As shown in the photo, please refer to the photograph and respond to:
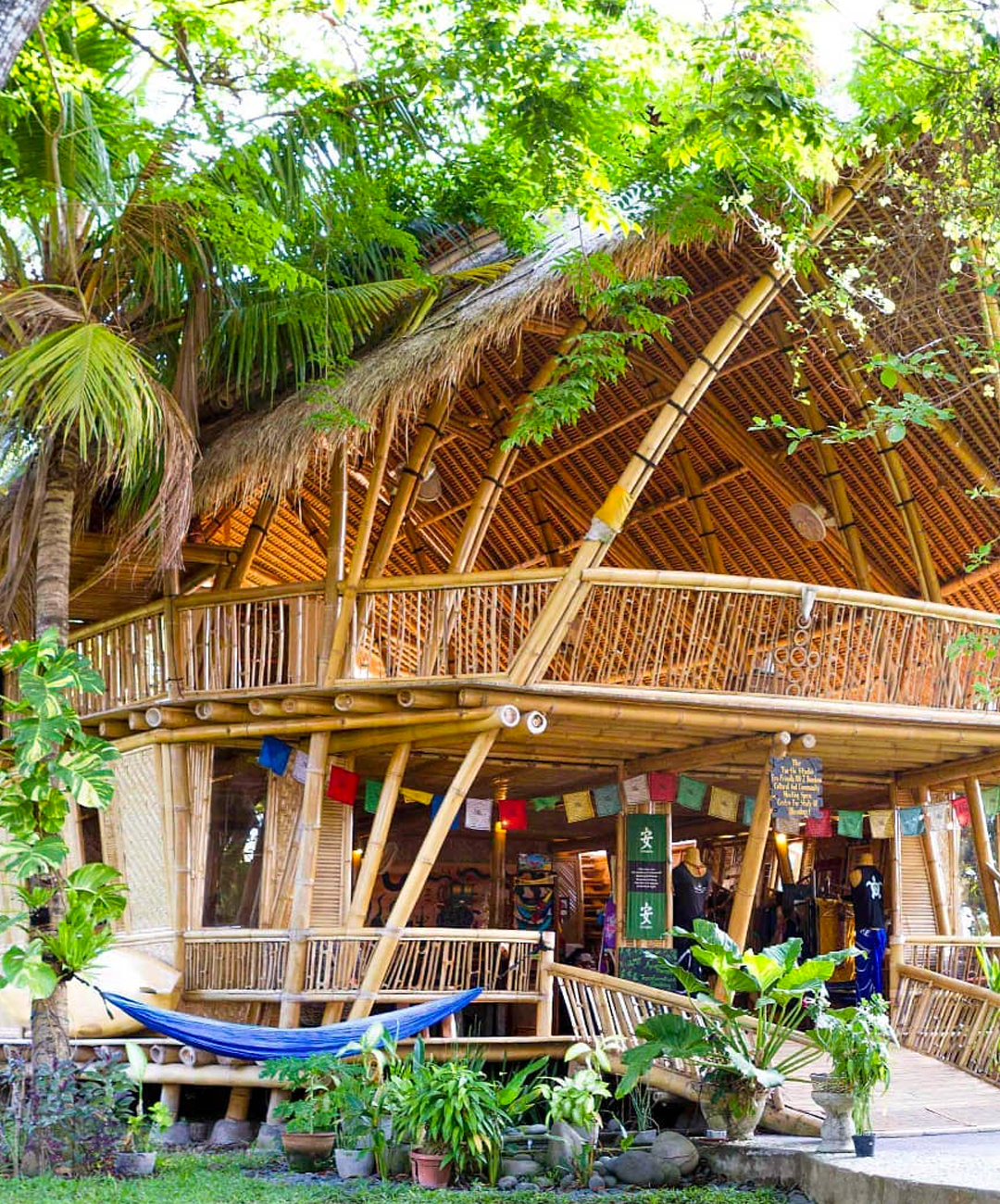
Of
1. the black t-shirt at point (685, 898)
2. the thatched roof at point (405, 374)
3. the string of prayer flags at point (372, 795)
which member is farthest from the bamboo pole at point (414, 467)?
the black t-shirt at point (685, 898)

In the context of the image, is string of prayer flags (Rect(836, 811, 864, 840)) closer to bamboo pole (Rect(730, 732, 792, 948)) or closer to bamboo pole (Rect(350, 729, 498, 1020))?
bamboo pole (Rect(730, 732, 792, 948))

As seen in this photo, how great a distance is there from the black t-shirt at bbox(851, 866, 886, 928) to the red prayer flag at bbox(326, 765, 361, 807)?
3988 mm

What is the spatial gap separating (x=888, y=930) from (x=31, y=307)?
799 cm

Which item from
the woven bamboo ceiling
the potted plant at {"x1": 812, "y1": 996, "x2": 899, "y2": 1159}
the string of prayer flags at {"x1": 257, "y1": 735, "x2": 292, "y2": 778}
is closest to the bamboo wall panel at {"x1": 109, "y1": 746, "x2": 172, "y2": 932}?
the string of prayer flags at {"x1": 257, "y1": 735, "x2": 292, "y2": 778}

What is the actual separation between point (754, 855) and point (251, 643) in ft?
11.9

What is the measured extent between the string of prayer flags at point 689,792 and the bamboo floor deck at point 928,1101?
252 centimetres

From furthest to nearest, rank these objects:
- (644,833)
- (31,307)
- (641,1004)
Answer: (644,833) < (641,1004) < (31,307)

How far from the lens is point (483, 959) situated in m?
8.70

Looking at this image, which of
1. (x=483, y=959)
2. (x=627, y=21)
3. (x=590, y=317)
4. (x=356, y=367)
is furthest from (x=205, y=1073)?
(x=627, y=21)

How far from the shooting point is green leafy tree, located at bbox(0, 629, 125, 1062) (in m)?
6.68

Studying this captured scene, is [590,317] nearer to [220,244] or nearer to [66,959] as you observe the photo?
[220,244]

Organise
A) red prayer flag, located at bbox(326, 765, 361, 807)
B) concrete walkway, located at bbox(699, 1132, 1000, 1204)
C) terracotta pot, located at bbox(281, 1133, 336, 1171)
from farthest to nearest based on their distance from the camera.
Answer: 1. red prayer flag, located at bbox(326, 765, 361, 807)
2. terracotta pot, located at bbox(281, 1133, 336, 1171)
3. concrete walkway, located at bbox(699, 1132, 1000, 1204)

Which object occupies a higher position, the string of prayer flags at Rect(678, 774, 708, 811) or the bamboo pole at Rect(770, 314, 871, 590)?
the bamboo pole at Rect(770, 314, 871, 590)

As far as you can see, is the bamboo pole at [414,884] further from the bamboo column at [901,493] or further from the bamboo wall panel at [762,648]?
the bamboo column at [901,493]
